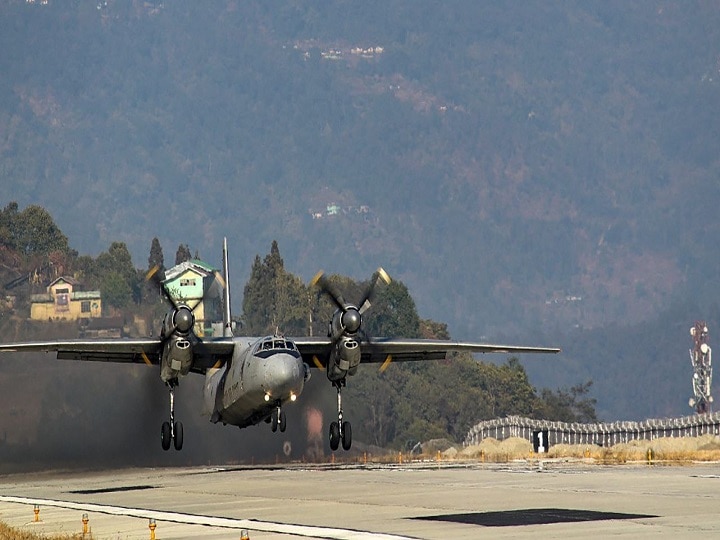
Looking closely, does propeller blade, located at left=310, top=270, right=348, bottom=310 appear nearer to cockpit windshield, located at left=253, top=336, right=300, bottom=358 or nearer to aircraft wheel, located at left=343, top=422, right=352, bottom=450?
cockpit windshield, located at left=253, top=336, right=300, bottom=358

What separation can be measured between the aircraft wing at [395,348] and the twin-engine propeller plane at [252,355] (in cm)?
4

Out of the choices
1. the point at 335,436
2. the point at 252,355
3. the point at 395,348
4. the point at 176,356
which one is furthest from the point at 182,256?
the point at 252,355

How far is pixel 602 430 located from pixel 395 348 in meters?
60.6

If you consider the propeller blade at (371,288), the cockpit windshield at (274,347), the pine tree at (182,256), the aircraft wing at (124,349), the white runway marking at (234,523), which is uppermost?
the pine tree at (182,256)

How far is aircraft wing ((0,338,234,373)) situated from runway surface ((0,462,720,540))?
4.77 meters

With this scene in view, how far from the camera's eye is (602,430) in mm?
113812

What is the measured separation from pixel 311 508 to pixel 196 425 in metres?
38.7

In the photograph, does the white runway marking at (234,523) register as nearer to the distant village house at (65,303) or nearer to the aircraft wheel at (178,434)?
the aircraft wheel at (178,434)

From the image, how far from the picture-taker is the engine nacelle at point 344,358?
50875 mm

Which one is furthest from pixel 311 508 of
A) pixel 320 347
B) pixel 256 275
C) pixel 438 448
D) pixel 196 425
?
pixel 256 275

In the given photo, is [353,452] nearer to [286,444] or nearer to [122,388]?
[286,444]

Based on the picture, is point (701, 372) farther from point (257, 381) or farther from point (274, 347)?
point (257, 381)

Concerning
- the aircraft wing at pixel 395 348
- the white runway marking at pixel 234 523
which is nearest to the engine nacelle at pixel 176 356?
the aircraft wing at pixel 395 348

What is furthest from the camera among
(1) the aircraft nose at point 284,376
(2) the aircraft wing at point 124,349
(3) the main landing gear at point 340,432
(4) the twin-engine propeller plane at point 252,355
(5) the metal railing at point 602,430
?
(5) the metal railing at point 602,430
